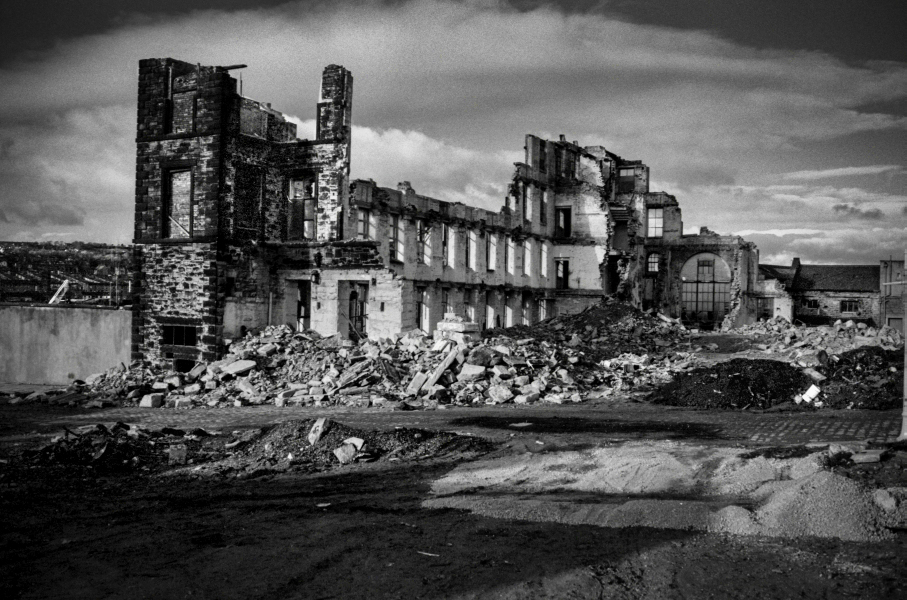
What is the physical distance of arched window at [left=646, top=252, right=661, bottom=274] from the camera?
1902 inches

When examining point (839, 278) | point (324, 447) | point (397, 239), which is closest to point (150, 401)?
point (324, 447)

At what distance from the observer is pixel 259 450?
41.2ft

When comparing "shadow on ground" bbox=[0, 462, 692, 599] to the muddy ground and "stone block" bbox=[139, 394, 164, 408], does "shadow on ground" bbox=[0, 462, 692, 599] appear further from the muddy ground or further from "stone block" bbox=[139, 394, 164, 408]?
"stone block" bbox=[139, 394, 164, 408]

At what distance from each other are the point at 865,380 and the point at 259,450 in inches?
591

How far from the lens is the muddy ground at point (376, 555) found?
21.7 feet

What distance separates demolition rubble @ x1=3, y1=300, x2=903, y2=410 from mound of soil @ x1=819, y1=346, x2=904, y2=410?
0.09 feet

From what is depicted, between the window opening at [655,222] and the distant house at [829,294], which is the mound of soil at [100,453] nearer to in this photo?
the window opening at [655,222]

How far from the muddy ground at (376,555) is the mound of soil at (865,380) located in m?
10.7

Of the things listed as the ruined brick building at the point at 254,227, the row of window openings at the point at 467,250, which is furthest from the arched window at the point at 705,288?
the ruined brick building at the point at 254,227

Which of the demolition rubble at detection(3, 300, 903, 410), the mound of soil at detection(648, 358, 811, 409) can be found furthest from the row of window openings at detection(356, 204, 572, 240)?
the mound of soil at detection(648, 358, 811, 409)

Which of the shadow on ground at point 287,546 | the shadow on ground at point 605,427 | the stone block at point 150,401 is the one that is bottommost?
the stone block at point 150,401

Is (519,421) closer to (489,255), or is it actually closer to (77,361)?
(77,361)

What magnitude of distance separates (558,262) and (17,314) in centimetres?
2622

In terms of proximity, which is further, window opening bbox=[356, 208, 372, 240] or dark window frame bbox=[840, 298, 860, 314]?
dark window frame bbox=[840, 298, 860, 314]
